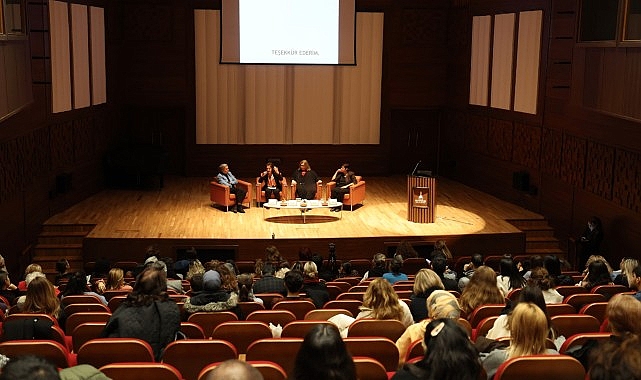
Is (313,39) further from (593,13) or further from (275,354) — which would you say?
(275,354)

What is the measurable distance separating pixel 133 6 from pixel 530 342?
14594 millimetres

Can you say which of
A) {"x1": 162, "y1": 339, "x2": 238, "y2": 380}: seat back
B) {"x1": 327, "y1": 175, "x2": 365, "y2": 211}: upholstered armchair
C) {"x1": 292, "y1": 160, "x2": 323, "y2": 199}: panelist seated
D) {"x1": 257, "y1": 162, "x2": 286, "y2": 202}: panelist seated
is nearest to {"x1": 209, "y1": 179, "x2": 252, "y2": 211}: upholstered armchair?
{"x1": 257, "y1": 162, "x2": 286, "y2": 202}: panelist seated

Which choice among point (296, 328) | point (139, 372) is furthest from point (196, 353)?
point (296, 328)

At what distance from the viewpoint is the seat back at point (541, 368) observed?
3607 mm

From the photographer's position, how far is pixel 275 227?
1232cm

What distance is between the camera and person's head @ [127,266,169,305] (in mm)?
4414

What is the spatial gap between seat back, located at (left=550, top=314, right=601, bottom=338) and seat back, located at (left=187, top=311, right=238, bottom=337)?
2.32 metres

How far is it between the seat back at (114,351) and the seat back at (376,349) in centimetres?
116

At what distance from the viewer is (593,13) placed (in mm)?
12062

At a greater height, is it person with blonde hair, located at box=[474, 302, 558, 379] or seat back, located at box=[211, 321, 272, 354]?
person with blonde hair, located at box=[474, 302, 558, 379]

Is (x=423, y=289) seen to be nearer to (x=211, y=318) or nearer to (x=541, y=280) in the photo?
(x=541, y=280)

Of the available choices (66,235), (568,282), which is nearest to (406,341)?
(568,282)

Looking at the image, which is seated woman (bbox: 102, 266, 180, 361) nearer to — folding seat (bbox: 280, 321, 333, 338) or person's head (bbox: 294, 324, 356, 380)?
folding seat (bbox: 280, 321, 333, 338)

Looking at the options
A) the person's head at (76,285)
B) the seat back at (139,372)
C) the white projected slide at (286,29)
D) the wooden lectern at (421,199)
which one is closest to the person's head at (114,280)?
the person's head at (76,285)
